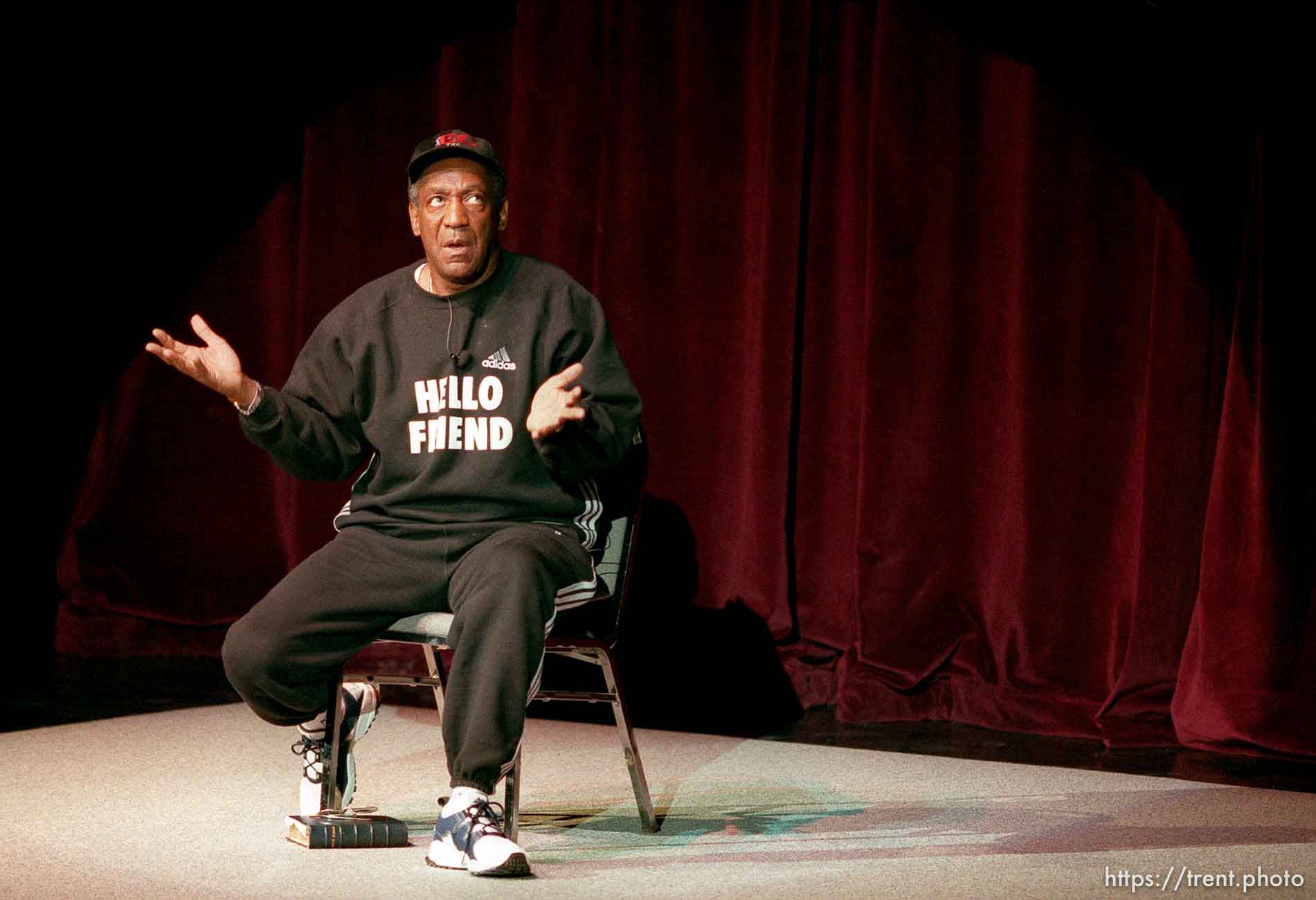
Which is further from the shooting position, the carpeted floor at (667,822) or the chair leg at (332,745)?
the chair leg at (332,745)

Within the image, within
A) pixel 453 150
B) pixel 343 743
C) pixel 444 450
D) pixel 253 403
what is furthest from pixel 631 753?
pixel 453 150

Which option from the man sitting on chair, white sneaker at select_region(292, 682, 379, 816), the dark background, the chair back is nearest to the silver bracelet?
the man sitting on chair

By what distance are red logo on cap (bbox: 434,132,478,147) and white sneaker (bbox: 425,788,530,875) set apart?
1.11 meters

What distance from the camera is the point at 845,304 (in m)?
3.97

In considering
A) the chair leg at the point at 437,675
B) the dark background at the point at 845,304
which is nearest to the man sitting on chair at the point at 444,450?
the chair leg at the point at 437,675

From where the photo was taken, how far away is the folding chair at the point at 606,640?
250 centimetres

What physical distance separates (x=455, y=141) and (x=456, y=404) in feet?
1.53

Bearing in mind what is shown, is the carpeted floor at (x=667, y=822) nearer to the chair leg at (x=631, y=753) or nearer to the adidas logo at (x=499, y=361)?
the chair leg at (x=631, y=753)

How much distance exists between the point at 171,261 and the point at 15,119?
2.04 feet

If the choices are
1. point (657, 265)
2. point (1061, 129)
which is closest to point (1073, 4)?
point (1061, 129)

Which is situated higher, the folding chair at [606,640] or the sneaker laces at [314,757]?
the folding chair at [606,640]

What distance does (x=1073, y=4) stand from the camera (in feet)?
11.9

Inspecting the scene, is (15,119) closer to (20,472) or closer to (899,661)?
(20,472)

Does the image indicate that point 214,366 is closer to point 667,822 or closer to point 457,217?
point 457,217
